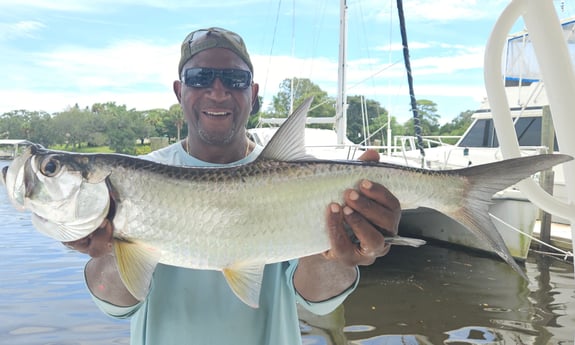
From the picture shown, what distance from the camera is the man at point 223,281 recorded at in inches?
78.7

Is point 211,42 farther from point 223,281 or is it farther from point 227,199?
point 223,281

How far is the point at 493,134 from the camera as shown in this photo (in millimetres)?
14125

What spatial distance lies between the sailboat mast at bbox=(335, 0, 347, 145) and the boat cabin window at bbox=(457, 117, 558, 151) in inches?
147

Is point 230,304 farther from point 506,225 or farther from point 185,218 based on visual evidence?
point 506,225

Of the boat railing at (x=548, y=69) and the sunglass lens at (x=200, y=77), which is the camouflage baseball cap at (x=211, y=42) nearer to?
the sunglass lens at (x=200, y=77)

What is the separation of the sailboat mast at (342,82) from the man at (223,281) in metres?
12.4

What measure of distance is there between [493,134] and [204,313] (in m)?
13.6

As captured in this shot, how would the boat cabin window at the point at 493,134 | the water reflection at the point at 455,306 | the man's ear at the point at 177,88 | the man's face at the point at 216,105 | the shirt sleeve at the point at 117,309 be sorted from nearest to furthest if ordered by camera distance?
the shirt sleeve at the point at 117,309 < the man's face at the point at 216,105 < the man's ear at the point at 177,88 < the water reflection at the point at 455,306 < the boat cabin window at the point at 493,134

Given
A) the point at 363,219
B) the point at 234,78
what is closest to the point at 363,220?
the point at 363,219

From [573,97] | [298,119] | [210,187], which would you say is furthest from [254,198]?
[573,97]

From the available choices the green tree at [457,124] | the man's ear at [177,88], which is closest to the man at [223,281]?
the man's ear at [177,88]

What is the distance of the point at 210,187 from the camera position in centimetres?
193

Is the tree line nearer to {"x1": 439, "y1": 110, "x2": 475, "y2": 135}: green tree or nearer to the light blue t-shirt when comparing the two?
{"x1": 439, "y1": 110, "x2": 475, "y2": 135}: green tree

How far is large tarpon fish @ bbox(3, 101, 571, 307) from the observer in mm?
1814
